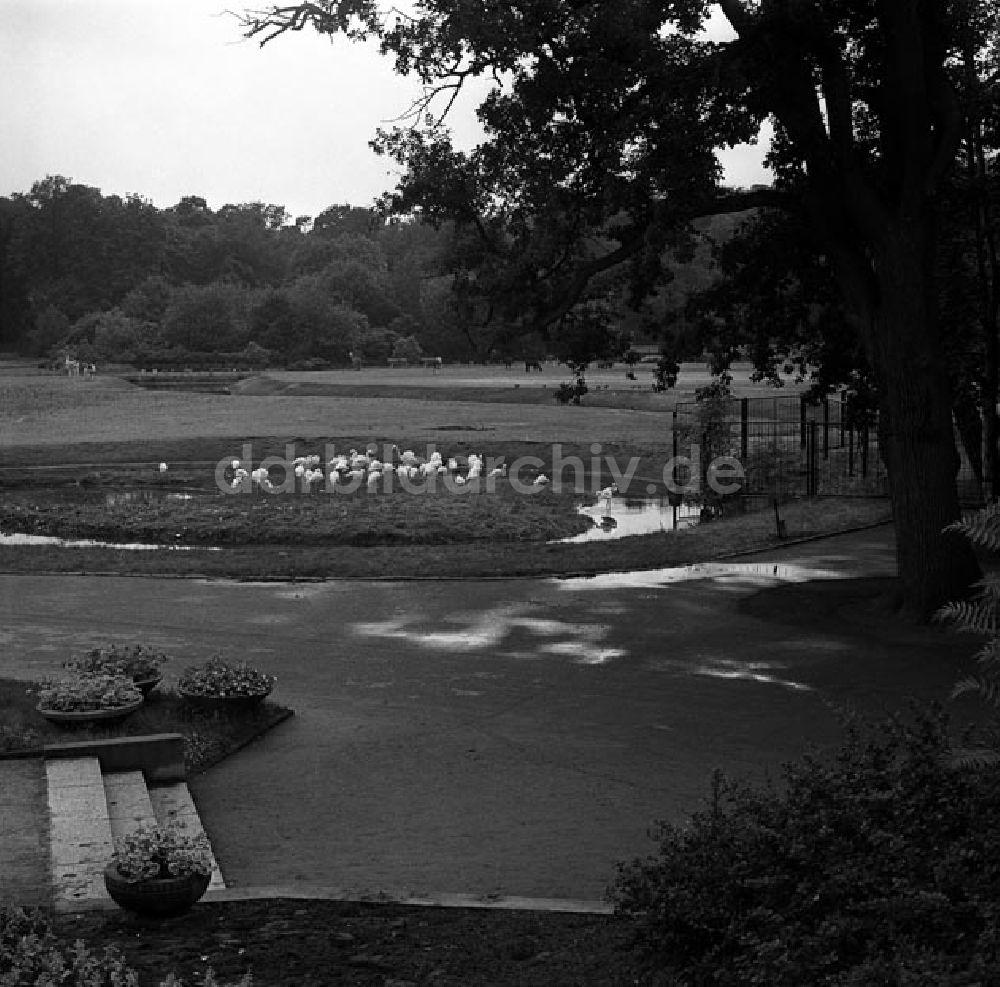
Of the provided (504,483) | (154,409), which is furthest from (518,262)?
Answer: (154,409)

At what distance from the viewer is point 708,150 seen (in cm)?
1612

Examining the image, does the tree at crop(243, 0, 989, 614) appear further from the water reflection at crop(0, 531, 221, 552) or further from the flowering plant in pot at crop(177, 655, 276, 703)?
the water reflection at crop(0, 531, 221, 552)

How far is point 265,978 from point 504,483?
26.5 m

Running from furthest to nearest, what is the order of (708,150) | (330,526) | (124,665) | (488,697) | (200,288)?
(200,288) < (330,526) < (708,150) < (488,697) < (124,665)

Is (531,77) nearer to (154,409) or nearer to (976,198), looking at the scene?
(976,198)

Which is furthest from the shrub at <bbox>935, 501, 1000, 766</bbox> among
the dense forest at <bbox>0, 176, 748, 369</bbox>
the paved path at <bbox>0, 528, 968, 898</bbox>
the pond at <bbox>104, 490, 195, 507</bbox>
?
the dense forest at <bbox>0, 176, 748, 369</bbox>

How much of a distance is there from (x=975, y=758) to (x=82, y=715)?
751 cm

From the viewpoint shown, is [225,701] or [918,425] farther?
[918,425]

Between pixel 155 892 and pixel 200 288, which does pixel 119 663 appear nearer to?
pixel 155 892

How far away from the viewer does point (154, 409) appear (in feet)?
197

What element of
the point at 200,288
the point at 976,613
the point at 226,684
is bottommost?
the point at 226,684

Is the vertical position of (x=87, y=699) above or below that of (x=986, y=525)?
below

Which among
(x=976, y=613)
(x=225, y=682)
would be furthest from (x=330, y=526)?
(x=976, y=613)

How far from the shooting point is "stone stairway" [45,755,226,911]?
8422 mm
